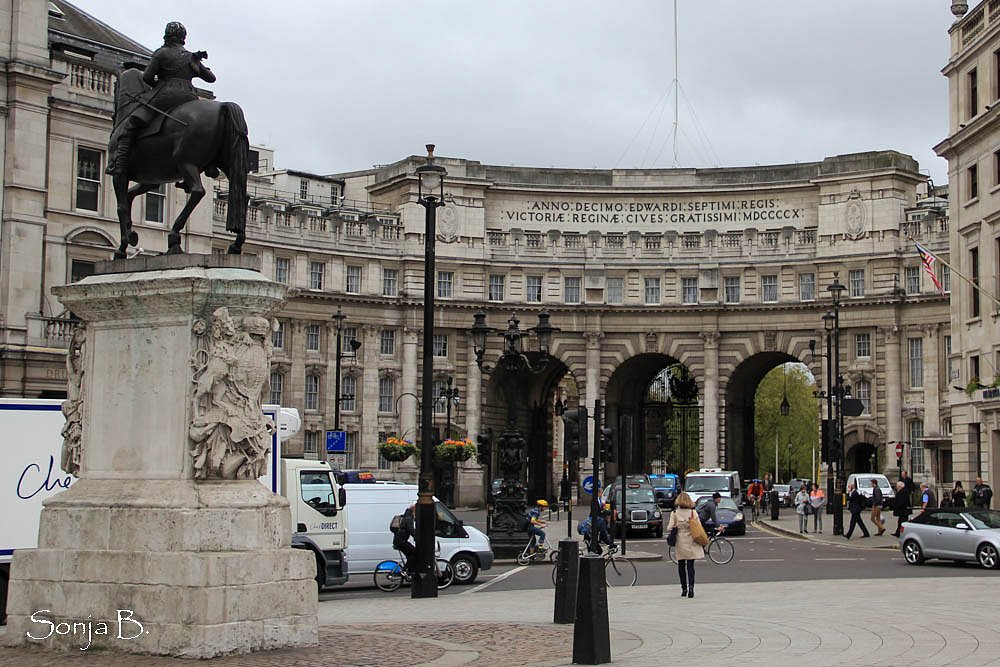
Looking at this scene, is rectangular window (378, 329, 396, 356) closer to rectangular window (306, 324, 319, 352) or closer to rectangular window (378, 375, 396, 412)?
rectangular window (378, 375, 396, 412)

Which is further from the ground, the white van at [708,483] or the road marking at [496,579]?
the white van at [708,483]

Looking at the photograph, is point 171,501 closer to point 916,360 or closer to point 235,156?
point 235,156

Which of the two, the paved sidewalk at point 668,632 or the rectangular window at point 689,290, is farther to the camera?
the rectangular window at point 689,290

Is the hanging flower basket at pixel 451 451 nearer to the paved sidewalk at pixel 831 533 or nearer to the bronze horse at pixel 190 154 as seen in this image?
the paved sidewalk at pixel 831 533

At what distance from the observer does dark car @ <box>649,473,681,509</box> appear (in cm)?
6675

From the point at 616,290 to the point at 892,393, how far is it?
55.8 ft

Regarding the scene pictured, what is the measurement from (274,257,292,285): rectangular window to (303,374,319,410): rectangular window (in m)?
5.61

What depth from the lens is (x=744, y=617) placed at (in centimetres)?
1912

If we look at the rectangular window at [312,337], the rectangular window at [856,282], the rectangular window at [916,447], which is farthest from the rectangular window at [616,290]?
the rectangular window at [916,447]

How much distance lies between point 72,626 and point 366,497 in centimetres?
1728

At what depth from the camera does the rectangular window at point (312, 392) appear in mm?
72562

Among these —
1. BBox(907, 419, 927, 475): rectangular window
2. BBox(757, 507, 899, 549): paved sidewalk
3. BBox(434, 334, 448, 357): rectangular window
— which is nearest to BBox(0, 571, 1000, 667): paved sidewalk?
BBox(757, 507, 899, 549): paved sidewalk

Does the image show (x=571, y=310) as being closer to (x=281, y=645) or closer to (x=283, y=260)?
(x=283, y=260)
